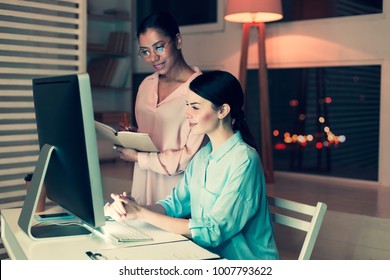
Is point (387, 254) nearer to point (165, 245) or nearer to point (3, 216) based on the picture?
point (165, 245)

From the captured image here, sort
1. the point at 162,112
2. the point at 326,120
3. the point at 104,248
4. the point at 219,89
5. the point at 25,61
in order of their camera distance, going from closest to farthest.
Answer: the point at 104,248 → the point at 219,89 → the point at 162,112 → the point at 25,61 → the point at 326,120

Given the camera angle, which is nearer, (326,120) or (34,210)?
(34,210)

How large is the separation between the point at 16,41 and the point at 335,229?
6.47ft

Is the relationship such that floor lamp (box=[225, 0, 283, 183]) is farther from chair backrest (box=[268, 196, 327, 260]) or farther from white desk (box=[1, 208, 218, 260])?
white desk (box=[1, 208, 218, 260])

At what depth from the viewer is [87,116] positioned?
139cm

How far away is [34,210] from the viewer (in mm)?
1586

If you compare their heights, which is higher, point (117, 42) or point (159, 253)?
point (117, 42)

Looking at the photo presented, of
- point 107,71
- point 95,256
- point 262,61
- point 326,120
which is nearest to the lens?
point 95,256

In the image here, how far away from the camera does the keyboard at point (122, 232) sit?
1.58m

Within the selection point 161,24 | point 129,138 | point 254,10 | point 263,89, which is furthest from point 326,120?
point 129,138

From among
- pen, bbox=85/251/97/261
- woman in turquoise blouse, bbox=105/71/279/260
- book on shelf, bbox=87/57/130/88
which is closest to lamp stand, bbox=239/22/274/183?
book on shelf, bbox=87/57/130/88

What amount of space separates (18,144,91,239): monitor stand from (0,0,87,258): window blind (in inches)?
52.5

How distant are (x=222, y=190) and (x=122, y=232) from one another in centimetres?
33

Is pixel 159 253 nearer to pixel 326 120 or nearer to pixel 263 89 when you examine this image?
pixel 263 89
